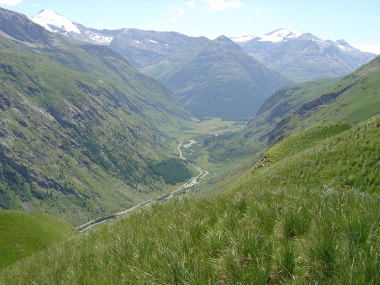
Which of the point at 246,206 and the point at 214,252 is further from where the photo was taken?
the point at 246,206

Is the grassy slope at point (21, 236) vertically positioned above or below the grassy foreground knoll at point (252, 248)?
below

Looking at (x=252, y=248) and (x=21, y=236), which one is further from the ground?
(x=252, y=248)

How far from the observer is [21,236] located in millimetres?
64000

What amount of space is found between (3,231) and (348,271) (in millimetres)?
72833

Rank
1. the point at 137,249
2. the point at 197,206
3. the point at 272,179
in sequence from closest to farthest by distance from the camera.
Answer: the point at 137,249 < the point at 197,206 < the point at 272,179

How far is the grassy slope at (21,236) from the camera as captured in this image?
5731cm

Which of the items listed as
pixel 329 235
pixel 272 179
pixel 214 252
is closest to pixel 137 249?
pixel 214 252

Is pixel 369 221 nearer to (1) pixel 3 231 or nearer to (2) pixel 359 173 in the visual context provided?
(2) pixel 359 173

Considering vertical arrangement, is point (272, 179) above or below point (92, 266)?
below

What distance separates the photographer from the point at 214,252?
26.7 feet

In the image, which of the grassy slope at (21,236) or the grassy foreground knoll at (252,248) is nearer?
the grassy foreground knoll at (252,248)

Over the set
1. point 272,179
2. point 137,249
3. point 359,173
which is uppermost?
point 137,249

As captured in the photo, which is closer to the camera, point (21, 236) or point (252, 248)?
point (252, 248)

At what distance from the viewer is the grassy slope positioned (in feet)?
188
